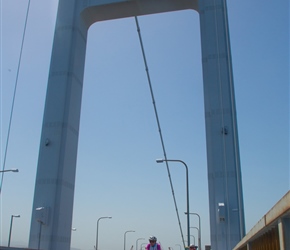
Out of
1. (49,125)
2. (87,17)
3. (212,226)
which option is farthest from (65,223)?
(87,17)

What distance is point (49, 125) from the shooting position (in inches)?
661

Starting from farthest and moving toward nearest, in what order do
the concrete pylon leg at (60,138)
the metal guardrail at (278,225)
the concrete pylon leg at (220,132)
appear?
1. the concrete pylon leg at (60,138)
2. the concrete pylon leg at (220,132)
3. the metal guardrail at (278,225)

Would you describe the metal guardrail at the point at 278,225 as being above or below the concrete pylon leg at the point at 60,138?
below

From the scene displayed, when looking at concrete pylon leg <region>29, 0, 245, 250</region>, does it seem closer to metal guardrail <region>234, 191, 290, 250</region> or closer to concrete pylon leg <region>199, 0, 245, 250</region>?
concrete pylon leg <region>199, 0, 245, 250</region>

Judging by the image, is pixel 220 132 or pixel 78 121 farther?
pixel 78 121

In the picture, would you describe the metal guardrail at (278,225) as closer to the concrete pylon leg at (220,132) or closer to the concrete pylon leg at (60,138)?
the concrete pylon leg at (220,132)

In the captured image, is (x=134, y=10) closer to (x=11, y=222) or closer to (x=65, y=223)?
(x=65, y=223)

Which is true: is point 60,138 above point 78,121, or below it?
below

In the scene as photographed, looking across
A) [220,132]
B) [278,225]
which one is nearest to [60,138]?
[220,132]

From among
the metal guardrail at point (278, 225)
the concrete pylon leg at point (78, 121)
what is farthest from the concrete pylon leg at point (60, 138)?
the metal guardrail at point (278, 225)

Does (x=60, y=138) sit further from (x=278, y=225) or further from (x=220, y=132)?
(x=278, y=225)

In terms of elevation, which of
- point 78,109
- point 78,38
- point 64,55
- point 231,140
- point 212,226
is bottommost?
point 212,226

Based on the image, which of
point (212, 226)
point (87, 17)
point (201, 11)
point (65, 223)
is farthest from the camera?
point (87, 17)

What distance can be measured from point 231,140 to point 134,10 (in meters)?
7.88
